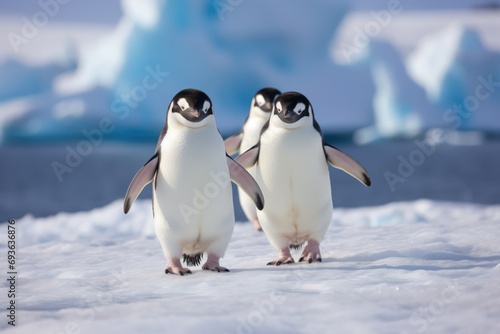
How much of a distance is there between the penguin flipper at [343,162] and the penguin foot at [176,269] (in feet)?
2.96

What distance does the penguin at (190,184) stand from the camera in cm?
313

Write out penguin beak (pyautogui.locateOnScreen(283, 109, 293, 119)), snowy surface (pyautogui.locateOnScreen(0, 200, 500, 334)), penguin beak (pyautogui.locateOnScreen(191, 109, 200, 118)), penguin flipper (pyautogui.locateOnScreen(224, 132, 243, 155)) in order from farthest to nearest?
penguin flipper (pyautogui.locateOnScreen(224, 132, 243, 155)) → penguin beak (pyautogui.locateOnScreen(283, 109, 293, 119)) → penguin beak (pyautogui.locateOnScreen(191, 109, 200, 118)) → snowy surface (pyautogui.locateOnScreen(0, 200, 500, 334))

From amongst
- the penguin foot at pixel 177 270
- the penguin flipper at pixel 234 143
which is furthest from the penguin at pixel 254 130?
the penguin foot at pixel 177 270

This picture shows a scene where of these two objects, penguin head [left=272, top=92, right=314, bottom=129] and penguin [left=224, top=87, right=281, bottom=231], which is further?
penguin [left=224, top=87, right=281, bottom=231]

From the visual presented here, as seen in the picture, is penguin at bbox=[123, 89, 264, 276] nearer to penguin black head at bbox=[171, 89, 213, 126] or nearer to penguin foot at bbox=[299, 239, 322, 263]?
penguin black head at bbox=[171, 89, 213, 126]

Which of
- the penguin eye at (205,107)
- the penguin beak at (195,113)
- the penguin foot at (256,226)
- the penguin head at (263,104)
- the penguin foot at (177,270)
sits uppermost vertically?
the penguin eye at (205,107)

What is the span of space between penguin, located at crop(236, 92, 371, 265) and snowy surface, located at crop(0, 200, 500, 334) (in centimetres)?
17

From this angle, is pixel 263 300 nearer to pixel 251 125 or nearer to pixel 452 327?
pixel 452 327

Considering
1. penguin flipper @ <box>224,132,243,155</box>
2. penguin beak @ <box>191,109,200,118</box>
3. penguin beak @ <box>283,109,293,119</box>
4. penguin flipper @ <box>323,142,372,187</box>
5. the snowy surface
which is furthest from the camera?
penguin flipper @ <box>224,132,243,155</box>

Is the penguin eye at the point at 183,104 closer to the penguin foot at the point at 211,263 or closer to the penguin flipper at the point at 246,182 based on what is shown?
the penguin flipper at the point at 246,182

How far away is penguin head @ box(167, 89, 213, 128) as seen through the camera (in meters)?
3.10

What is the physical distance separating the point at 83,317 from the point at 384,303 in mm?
998

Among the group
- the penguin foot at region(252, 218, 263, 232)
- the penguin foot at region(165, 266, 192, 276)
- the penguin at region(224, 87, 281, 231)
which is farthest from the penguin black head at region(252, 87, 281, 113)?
the penguin foot at region(165, 266, 192, 276)

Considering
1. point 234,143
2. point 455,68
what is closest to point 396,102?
point 455,68
